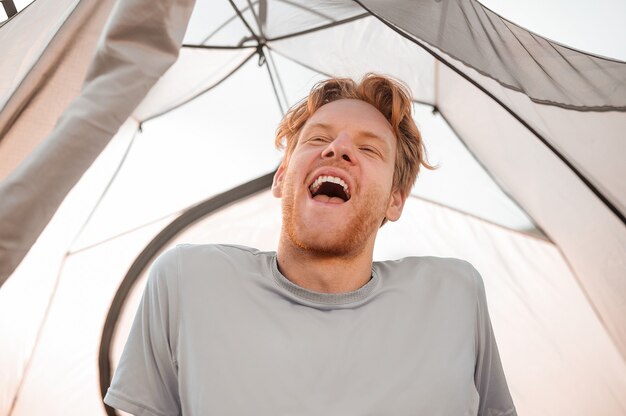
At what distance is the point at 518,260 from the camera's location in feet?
6.61

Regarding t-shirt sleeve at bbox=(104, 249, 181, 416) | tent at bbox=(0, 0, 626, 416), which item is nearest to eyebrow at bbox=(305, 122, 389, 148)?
tent at bbox=(0, 0, 626, 416)

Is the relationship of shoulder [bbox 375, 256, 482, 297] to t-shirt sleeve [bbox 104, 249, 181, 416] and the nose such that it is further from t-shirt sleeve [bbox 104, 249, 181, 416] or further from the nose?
t-shirt sleeve [bbox 104, 249, 181, 416]

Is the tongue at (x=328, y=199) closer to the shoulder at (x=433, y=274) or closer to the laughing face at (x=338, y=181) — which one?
the laughing face at (x=338, y=181)

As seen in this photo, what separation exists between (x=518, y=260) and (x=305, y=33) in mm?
1054

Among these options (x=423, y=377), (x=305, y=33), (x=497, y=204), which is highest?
(x=305, y=33)

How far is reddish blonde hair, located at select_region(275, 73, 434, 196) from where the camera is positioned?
5.03ft

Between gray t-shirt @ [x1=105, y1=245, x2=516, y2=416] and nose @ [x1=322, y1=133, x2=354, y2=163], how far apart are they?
27 cm

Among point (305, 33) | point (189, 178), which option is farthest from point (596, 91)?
point (189, 178)

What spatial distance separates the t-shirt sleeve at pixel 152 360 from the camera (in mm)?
1118

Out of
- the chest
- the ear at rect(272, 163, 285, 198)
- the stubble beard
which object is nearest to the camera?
the chest

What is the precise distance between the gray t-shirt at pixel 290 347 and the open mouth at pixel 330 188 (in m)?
0.19

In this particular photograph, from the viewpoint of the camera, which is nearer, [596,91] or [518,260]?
[596,91]

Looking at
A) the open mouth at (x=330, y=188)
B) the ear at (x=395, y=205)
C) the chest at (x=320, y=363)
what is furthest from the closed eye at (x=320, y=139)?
the chest at (x=320, y=363)

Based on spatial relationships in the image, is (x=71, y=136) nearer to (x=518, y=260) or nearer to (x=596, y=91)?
(x=596, y=91)
